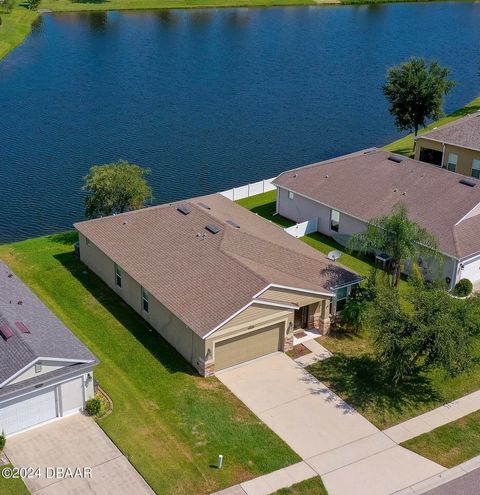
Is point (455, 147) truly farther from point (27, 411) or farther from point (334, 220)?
point (27, 411)

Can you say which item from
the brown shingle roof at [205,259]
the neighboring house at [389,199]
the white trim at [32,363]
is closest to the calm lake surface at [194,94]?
the neighboring house at [389,199]

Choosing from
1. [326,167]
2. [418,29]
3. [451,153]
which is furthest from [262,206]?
[418,29]

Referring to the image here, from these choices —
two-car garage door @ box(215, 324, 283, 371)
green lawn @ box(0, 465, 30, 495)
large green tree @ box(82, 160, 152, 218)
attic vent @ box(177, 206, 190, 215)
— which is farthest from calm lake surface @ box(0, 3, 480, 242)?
green lawn @ box(0, 465, 30, 495)

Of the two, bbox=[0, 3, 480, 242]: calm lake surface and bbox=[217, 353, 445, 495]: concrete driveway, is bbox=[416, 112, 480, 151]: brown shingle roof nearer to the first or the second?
bbox=[0, 3, 480, 242]: calm lake surface

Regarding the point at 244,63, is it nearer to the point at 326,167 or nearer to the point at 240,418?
the point at 326,167

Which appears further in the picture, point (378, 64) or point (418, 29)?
point (418, 29)

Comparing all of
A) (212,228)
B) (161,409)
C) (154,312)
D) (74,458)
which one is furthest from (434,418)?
(74,458)

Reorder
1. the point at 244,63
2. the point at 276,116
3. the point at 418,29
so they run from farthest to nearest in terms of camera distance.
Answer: the point at 418,29, the point at 244,63, the point at 276,116
